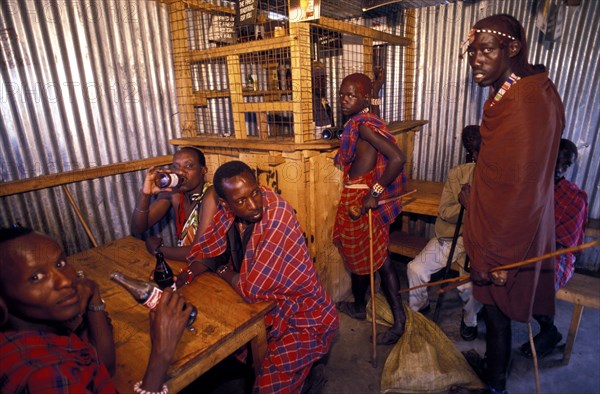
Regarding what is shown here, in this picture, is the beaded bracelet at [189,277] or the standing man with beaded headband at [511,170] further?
the beaded bracelet at [189,277]

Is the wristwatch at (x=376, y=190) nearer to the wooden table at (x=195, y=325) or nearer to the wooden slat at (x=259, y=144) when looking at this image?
the wooden slat at (x=259, y=144)

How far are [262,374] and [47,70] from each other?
3.30m

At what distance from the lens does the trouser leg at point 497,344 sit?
2.26 m

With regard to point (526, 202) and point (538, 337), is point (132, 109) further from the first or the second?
point (538, 337)

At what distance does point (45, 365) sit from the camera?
3.36ft

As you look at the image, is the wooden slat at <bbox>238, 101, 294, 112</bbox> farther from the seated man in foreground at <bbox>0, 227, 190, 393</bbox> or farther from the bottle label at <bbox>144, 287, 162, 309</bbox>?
the seated man in foreground at <bbox>0, 227, 190, 393</bbox>

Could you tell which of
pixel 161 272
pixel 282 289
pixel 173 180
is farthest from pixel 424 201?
pixel 161 272

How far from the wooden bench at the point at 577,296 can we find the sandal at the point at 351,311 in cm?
177

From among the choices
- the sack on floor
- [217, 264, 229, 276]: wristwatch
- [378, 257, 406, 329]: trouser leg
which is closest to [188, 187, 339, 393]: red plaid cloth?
[217, 264, 229, 276]: wristwatch

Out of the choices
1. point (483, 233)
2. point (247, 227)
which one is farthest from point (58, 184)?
point (483, 233)

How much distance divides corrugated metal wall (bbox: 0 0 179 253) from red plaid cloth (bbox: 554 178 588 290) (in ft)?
13.4

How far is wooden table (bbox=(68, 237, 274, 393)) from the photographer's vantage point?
1.45 meters

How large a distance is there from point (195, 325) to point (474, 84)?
4366 millimetres

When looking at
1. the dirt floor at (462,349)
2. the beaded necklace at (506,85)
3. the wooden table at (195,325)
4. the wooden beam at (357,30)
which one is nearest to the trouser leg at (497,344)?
the dirt floor at (462,349)
